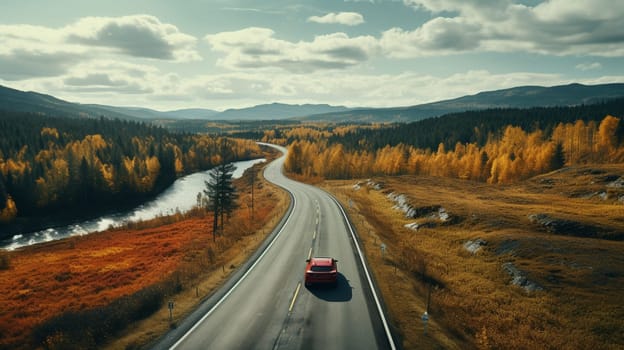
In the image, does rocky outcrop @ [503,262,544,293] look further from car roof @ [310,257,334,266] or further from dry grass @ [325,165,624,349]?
car roof @ [310,257,334,266]

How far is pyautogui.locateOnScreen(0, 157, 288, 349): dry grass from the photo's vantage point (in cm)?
2153

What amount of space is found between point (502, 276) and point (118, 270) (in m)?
37.5

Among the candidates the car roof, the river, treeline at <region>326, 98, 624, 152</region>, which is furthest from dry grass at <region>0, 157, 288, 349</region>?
treeline at <region>326, 98, 624, 152</region>

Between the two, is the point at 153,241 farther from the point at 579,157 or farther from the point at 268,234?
the point at 579,157

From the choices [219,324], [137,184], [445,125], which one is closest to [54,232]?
[137,184]

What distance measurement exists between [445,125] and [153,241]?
142302 mm

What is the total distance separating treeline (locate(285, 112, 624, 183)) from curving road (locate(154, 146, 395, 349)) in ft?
261

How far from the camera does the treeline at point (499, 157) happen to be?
3445 inches

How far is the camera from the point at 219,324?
16.7 metres

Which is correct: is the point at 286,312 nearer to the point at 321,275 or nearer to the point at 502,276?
the point at 321,275

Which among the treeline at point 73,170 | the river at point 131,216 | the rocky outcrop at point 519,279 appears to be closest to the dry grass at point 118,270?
the river at point 131,216

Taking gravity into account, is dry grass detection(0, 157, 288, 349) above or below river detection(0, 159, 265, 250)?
above

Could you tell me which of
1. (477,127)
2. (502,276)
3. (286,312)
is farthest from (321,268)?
(477,127)

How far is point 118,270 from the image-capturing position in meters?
36.7
